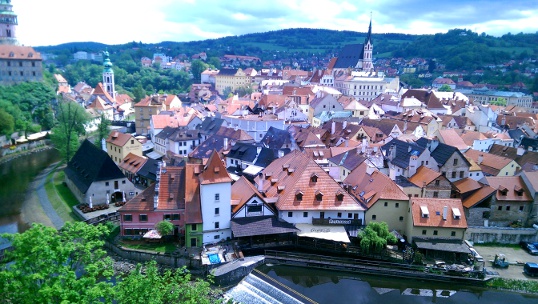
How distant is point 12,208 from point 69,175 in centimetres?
763

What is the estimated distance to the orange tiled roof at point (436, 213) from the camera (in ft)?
120

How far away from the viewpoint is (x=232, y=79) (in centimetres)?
15250

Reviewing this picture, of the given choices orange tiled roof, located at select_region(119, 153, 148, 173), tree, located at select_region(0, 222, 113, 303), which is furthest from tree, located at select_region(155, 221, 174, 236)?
orange tiled roof, located at select_region(119, 153, 148, 173)

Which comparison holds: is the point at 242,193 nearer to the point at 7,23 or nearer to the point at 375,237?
the point at 375,237

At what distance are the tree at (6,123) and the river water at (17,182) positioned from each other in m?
5.42

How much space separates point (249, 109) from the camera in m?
84.7

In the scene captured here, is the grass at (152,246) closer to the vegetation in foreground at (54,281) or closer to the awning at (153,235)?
the awning at (153,235)

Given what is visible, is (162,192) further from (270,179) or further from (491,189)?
(491,189)

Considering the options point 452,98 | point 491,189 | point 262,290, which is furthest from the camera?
point 452,98

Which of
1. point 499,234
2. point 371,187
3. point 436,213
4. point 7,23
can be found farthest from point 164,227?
point 7,23

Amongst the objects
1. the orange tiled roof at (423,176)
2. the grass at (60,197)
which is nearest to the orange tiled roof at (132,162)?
the grass at (60,197)

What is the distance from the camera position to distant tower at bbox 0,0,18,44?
109 m

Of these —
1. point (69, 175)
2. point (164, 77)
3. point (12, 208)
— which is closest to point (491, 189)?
point (69, 175)

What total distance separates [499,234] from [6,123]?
77.8 meters
